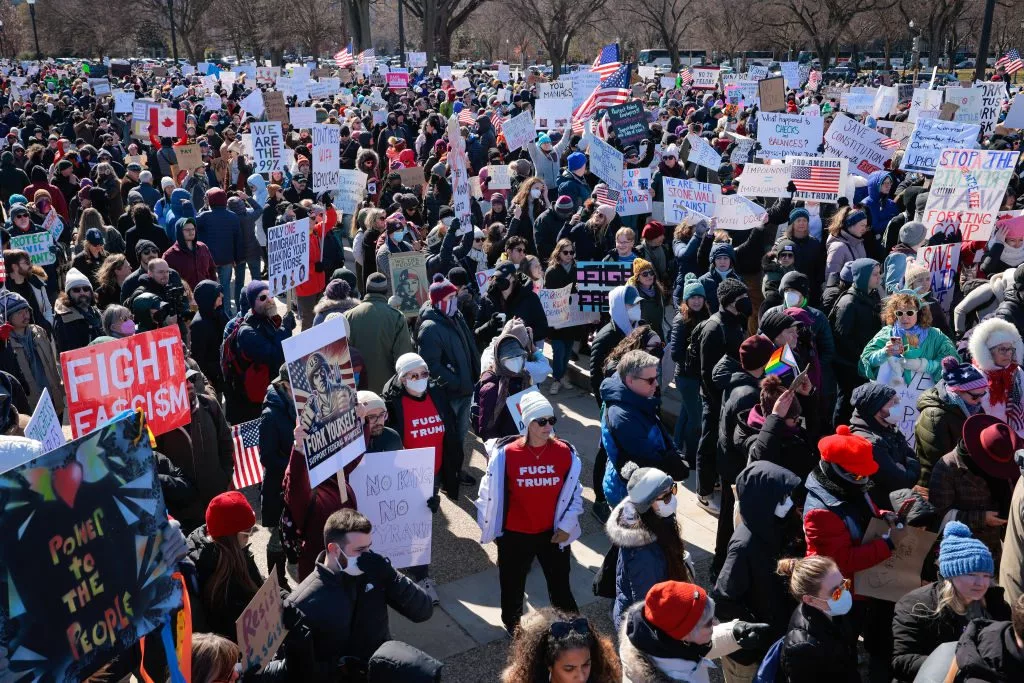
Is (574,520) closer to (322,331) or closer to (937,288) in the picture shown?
(322,331)

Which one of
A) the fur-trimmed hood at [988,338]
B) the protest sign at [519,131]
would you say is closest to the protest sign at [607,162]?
the protest sign at [519,131]

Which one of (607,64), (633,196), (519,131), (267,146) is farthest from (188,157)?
(607,64)

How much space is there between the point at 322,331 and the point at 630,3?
175 feet

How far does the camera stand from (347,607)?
4078 millimetres

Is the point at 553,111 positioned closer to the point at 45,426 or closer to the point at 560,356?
the point at 560,356

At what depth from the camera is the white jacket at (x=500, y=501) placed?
5.13m

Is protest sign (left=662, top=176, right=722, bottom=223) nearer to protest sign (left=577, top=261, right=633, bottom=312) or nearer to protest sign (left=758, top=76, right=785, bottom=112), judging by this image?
protest sign (left=577, top=261, right=633, bottom=312)

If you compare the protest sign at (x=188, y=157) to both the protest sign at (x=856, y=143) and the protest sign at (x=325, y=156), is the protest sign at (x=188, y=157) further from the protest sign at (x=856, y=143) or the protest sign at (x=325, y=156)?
the protest sign at (x=856, y=143)

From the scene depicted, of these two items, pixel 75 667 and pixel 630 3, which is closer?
pixel 75 667

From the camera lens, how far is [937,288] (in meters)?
8.70

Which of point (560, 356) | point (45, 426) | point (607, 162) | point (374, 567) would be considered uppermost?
point (607, 162)

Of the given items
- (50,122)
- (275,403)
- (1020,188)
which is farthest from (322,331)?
(50,122)

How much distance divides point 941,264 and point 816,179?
300cm

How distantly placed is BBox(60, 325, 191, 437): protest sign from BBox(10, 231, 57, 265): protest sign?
5560 mm
